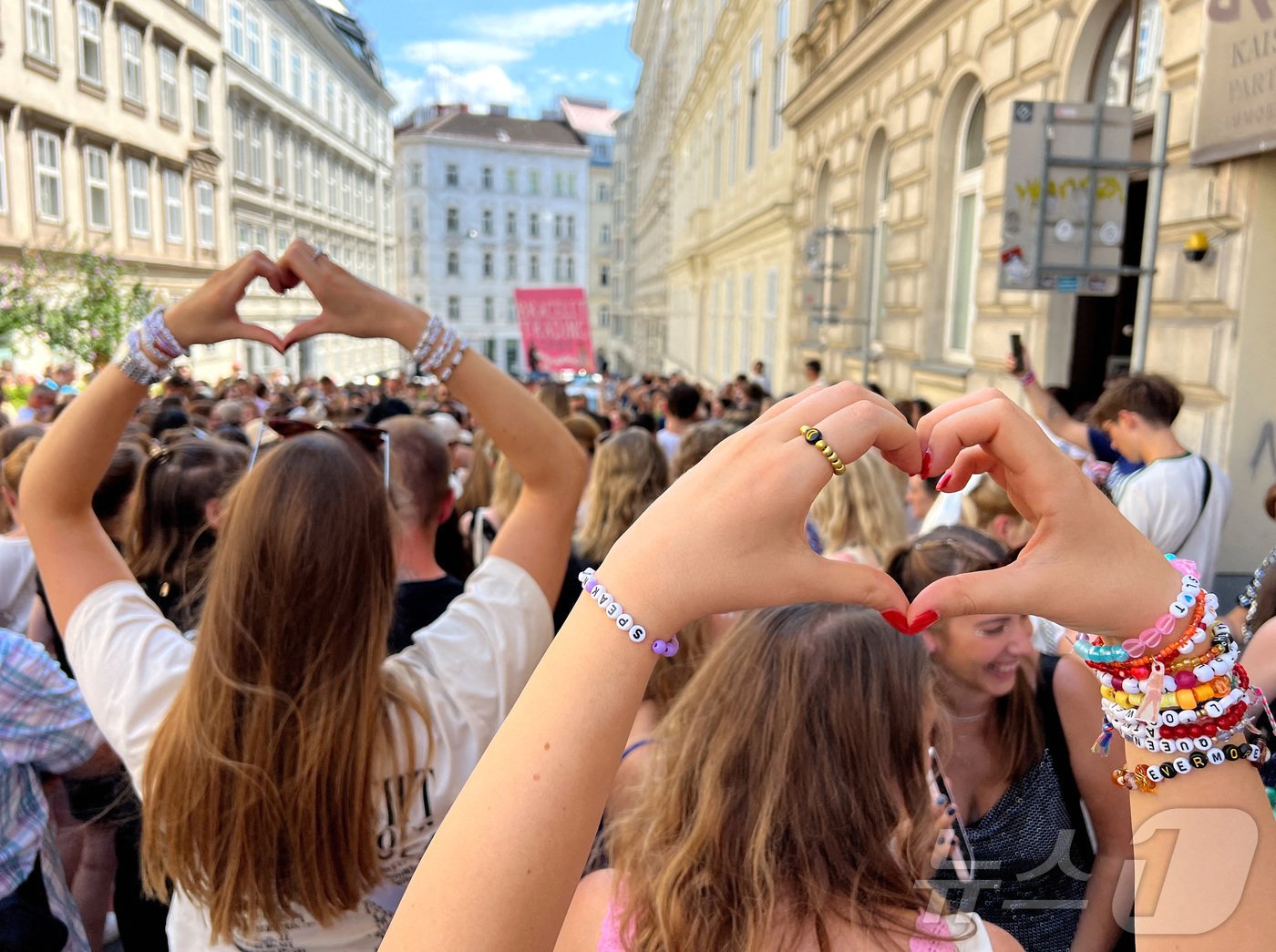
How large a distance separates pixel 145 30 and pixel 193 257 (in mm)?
6098

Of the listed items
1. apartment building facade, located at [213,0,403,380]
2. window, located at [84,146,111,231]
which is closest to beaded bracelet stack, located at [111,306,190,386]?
apartment building facade, located at [213,0,403,380]

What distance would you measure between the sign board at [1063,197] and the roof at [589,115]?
239 feet

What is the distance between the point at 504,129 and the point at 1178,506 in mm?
67348

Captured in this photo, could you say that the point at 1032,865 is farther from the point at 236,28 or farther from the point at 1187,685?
the point at 236,28

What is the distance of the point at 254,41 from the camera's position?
3186 cm

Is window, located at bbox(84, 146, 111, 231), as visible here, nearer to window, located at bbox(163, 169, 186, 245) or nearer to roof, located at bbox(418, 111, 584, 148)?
window, located at bbox(163, 169, 186, 245)

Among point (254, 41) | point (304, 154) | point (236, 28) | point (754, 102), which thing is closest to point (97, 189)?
point (236, 28)

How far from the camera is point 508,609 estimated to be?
1.80 metres

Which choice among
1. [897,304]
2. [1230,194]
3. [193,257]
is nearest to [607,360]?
[193,257]

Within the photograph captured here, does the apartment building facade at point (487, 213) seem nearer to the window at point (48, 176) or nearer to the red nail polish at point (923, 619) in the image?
the window at point (48, 176)

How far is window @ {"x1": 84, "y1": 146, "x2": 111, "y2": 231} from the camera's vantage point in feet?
70.0

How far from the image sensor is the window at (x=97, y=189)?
2134 cm

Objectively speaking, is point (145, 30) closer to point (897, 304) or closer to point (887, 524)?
point (897, 304)

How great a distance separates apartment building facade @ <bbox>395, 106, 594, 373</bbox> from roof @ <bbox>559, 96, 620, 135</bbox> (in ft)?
28.2
